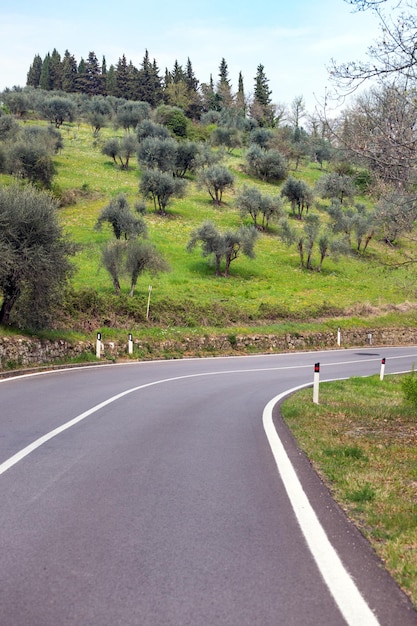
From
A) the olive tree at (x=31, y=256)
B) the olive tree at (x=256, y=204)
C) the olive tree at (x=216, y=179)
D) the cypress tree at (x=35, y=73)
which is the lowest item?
the olive tree at (x=31, y=256)

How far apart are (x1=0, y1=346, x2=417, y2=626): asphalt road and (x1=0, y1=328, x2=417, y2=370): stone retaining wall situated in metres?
10.0

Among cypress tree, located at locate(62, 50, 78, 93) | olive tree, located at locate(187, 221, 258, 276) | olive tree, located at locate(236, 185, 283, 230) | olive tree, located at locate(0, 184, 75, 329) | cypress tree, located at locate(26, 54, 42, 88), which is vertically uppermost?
cypress tree, located at locate(26, 54, 42, 88)

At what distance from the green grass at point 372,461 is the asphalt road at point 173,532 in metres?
0.19

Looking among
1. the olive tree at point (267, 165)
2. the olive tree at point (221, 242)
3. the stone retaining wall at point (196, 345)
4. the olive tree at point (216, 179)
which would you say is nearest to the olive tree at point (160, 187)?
the olive tree at point (216, 179)

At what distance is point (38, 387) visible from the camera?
615 inches

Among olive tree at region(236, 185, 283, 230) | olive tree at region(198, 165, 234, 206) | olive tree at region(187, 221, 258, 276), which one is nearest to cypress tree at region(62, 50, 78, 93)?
olive tree at region(198, 165, 234, 206)

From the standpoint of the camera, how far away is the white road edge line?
3.50 meters

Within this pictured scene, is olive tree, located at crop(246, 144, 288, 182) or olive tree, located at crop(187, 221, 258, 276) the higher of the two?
olive tree, located at crop(246, 144, 288, 182)

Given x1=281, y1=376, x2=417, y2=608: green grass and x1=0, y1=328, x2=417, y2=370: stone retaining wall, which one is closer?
x1=281, y1=376, x2=417, y2=608: green grass

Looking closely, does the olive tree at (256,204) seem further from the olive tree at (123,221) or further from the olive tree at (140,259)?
the olive tree at (140,259)

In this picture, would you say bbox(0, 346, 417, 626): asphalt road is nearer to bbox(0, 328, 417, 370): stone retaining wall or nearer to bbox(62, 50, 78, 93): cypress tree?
bbox(0, 328, 417, 370): stone retaining wall

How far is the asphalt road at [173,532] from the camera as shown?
11.7 feet

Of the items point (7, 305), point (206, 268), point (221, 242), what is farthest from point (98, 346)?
point (206, 268)

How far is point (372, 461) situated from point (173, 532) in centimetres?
Answer: 377
